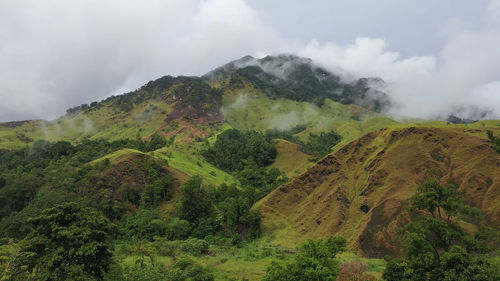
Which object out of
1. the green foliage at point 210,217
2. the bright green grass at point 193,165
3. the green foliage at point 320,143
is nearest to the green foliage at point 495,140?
the green foliage at point 210,217

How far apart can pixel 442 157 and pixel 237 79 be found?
142 meters

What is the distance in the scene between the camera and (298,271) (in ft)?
70.6

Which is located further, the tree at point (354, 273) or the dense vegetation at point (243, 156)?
the dense vegetation at point (243, 156)

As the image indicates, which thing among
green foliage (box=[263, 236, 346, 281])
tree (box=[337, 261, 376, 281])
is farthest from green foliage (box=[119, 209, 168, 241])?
green foliage (box=[263, 236, 346, 281])

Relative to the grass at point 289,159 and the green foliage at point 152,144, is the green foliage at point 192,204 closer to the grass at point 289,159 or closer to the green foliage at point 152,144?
the grass at point 289,159

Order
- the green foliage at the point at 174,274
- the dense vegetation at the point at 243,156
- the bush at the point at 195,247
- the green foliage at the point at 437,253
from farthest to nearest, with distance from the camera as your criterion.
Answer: the dense vegetation at the point at 243,156, the bush at the point at 195,247, the green foliage at the point at 174,274, the green foliage at the point at 437,253

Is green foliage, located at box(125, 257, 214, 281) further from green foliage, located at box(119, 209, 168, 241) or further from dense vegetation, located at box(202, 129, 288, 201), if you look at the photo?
dense vegetation, located at box(202, 129, 288, 201)

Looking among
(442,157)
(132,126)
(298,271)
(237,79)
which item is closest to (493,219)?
(442,157)

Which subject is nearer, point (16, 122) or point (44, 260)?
point (44, 260)

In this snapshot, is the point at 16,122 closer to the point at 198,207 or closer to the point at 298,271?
the point at 198,207

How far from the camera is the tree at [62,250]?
61.5 ft

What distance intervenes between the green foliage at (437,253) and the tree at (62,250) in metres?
19.7

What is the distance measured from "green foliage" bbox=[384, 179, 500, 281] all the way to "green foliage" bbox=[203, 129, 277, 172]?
234 feet

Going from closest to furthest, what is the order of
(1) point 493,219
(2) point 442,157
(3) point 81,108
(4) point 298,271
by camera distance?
(4) point 298,271 → (1) point 493,219 → (2) point 442,157 → (3) point 81,108
